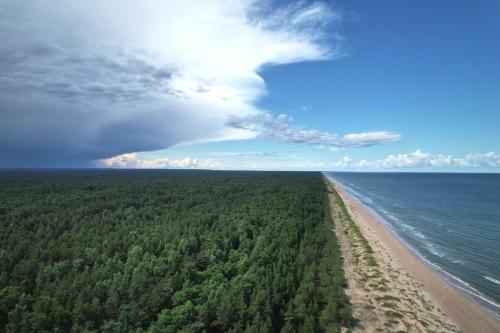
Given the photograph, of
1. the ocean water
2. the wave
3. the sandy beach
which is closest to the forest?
the sandy beach

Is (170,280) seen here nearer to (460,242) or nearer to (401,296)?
(401,296)

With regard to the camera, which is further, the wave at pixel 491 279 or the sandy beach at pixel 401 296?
the wave at pixel 491 279

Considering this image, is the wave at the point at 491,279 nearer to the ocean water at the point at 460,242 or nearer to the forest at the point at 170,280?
the ocean water at the point at 460,242

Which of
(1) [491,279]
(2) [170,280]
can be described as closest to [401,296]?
(1) [491,279]

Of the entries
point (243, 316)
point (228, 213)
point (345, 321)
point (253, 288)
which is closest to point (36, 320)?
point (243, 316)

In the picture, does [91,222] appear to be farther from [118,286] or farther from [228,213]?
[118,286]

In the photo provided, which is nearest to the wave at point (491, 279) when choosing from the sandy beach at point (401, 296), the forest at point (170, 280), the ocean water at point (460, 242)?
the ocean water at point (460, 242)

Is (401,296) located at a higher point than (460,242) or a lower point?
lower

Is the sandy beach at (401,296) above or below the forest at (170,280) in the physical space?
below
